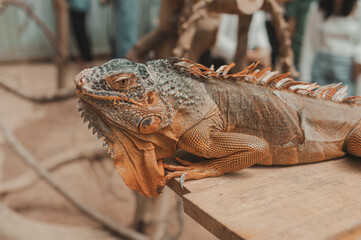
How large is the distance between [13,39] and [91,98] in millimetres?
8103

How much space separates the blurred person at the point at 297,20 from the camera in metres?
3.84

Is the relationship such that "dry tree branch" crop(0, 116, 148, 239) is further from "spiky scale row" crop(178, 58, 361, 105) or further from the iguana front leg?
"spiky scale row" crop(178, 58, 361, 105)

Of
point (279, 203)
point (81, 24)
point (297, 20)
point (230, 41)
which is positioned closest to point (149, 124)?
point (279, 203)

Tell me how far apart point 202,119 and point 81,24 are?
6.32m

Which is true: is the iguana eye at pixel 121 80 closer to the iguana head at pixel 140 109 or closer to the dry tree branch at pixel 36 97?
the iguana head at pixel 140 109

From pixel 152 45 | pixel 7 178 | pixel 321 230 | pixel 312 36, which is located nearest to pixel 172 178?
pixel 321 230

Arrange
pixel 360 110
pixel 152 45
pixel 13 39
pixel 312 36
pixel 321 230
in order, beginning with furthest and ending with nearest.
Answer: pixel 13 39 → pixel 312 36 → pixel 152 45 → pixel 360 110 → pixel 321 230

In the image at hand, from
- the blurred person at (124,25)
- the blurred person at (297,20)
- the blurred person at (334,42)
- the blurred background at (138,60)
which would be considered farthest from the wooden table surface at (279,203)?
the blurred person at (124,25)

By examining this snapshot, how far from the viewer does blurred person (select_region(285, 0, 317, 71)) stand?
3842 mm

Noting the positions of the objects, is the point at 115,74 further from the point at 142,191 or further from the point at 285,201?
the point at 285,201

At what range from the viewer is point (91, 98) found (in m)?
1.18

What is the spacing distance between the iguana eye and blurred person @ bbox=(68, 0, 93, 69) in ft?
18.4

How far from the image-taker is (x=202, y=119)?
1.32m

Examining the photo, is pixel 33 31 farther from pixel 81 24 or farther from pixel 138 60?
pixel 138 60
